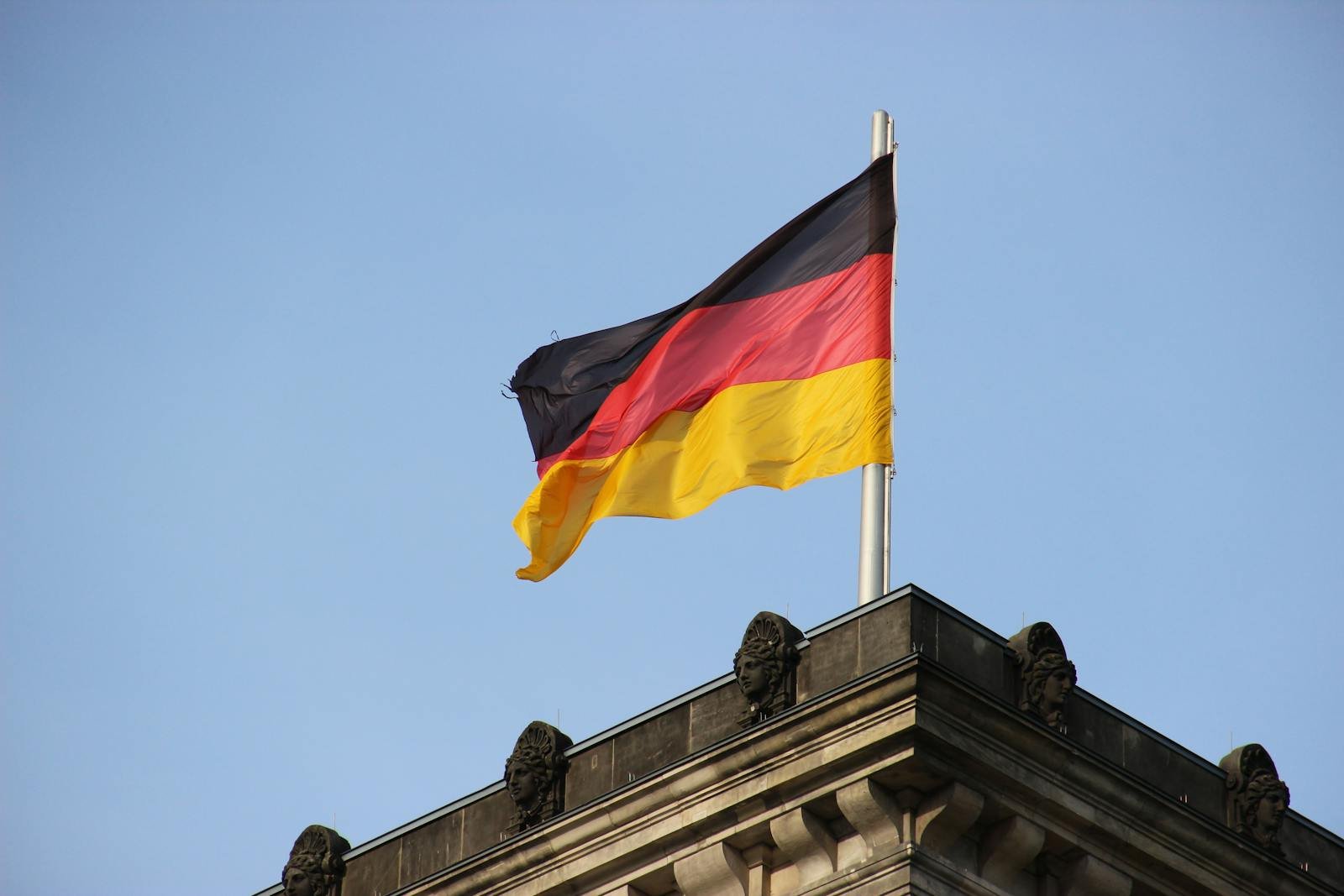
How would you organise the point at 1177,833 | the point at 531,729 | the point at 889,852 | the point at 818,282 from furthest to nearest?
the point at 818,282, the point at 531,729, the point at 1177,833, the point at 889,852

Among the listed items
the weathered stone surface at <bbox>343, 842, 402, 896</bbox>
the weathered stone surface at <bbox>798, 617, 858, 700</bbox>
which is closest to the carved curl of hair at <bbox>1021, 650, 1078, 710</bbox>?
the weathered stone surface at <bbox>798, 617, 858, 700</bbox>

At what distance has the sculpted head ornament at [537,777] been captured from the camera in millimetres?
35625

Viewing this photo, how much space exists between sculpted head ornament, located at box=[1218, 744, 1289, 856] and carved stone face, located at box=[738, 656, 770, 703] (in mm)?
6254

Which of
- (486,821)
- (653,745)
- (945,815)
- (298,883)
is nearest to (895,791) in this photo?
(945,815)

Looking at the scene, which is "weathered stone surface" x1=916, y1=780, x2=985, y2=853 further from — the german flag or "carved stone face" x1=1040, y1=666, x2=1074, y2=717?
the german flag

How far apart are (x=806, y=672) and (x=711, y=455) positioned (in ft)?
18.9

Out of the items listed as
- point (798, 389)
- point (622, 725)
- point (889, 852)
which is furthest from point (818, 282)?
point (889, 852)

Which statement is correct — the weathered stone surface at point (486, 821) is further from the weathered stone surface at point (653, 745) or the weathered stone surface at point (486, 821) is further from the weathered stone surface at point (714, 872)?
the weathered stone surface at point (714, 872)

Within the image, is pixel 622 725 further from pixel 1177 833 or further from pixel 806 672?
pixel 1177 833

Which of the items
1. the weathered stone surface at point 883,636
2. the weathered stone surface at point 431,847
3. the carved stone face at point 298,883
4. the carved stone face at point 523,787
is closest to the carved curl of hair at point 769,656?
the weathered stone surface at point 883,636

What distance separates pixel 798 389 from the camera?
3803cm

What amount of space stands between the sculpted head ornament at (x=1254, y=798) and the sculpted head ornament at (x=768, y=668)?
6.00m

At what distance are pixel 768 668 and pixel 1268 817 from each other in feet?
22.3

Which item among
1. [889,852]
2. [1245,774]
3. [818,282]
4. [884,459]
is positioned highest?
[818,282]
